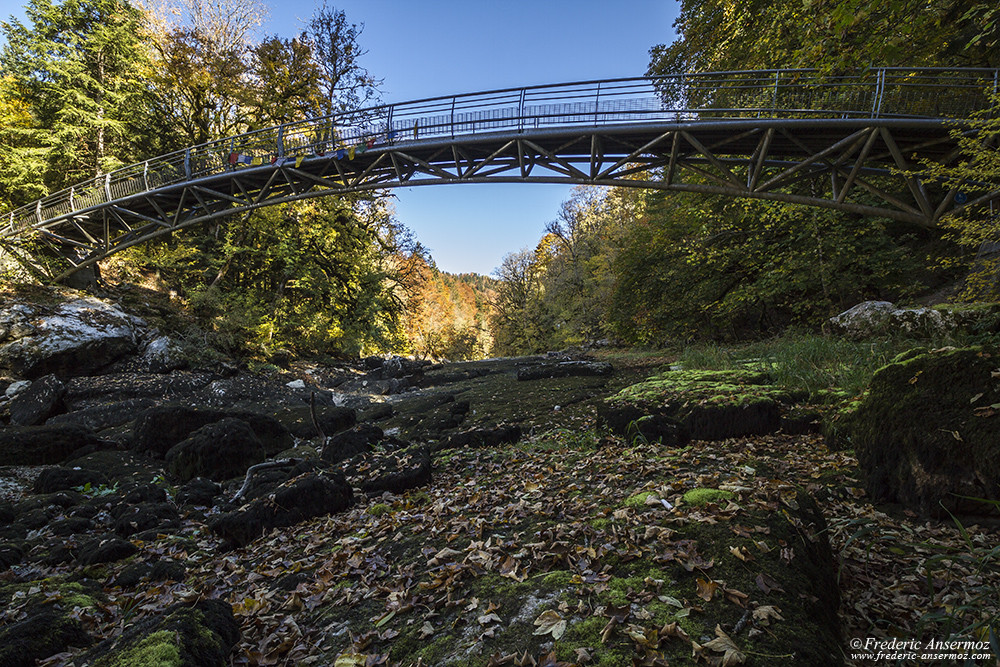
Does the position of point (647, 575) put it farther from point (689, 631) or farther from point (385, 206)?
point (385, 206)

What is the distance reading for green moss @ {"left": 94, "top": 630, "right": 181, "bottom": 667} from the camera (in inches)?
79.1

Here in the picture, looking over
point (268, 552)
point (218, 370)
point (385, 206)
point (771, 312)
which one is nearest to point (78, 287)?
point (218, 370)

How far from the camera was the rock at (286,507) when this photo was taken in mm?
4586

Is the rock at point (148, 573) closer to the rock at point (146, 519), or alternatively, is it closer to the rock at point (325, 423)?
the rock at point (146, 519)

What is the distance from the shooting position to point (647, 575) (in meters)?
2.28

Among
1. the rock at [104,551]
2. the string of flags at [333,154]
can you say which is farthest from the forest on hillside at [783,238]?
the string of flags at [333,154]

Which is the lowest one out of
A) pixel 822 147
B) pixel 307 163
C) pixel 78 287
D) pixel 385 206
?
pixel 822 147

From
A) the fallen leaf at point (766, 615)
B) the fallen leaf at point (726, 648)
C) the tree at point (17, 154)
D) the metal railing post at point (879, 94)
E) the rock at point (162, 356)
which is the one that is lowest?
the fallen leaf at point (726, 648)

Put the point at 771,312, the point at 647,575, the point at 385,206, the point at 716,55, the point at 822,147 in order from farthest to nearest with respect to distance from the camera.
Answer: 1. the point at 385,206
2. the point at 771,312
3. the point at 716,55
4. the point at 822,147
5. the point at 647,575

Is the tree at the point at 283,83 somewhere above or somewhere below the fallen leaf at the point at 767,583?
above

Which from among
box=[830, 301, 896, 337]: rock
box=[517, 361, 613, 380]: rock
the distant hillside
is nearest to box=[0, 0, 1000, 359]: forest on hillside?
box=[830, 301, 896, 337]: rock

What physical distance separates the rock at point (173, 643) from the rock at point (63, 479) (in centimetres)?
588

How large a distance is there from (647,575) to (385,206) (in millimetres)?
24075

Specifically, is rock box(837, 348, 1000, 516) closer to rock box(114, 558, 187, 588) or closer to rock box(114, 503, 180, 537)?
rock box(114, 558, 187, 588)
